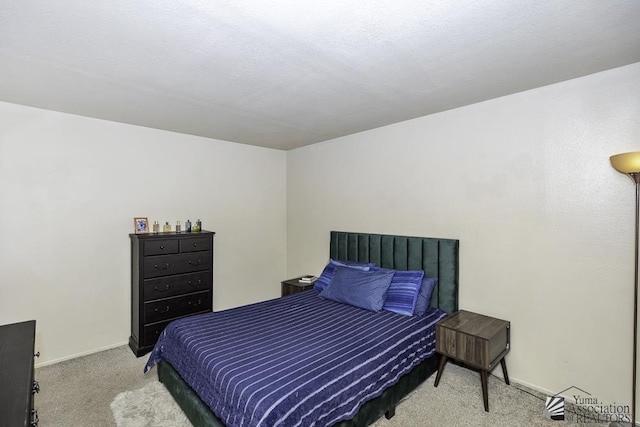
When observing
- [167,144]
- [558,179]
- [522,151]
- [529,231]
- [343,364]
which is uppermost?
[167,144]

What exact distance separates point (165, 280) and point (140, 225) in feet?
2.43

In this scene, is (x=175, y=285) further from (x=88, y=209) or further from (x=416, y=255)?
(x=416, y=255)

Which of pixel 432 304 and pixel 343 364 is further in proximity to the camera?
pixel 432 304

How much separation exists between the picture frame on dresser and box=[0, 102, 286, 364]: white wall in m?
0.06

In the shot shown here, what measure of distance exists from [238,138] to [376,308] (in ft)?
9.38

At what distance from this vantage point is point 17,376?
1357 mm

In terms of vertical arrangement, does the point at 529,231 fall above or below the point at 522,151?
below

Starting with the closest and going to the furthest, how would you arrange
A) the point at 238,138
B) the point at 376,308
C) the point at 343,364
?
the point at 343,364 < the point at 376,308 < the point at 238,138

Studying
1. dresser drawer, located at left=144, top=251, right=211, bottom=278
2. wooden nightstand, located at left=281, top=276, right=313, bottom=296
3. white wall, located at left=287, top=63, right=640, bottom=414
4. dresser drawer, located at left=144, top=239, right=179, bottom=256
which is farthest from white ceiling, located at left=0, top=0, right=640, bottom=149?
wooden nightstand, located at left=281, top=276, right=313, bottom=296

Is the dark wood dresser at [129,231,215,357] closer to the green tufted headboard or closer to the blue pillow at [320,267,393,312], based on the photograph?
the blue pillow at [320,267,393,312]

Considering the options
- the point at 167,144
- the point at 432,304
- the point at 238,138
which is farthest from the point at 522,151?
the point at 167,144

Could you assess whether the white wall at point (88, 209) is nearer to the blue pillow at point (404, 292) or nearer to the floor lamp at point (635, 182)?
the blue pillow at point (404, 292)

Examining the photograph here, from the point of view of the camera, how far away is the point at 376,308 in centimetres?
293

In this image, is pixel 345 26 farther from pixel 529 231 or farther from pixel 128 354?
pixel 128 354
